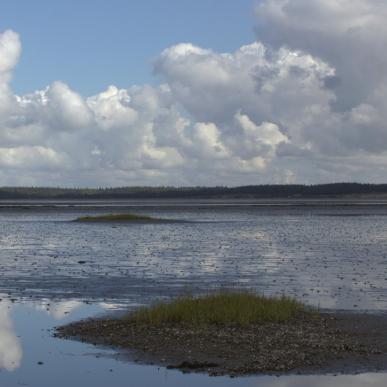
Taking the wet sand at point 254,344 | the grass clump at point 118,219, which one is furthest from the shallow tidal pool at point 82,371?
the grass clump at point 118,219

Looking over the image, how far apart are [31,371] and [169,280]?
15.0m

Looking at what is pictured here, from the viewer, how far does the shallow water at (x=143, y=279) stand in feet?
53.4

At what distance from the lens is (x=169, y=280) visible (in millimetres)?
31375

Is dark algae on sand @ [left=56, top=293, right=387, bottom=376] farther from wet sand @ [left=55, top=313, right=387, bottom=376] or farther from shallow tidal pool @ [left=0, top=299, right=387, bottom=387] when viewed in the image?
shallow tidal pool @ [left=0, top=299, right=387, bottom=387]

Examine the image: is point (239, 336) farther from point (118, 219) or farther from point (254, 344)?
point (118, 219)

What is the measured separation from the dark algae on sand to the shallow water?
2.28 ft

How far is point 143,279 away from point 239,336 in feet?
42.9

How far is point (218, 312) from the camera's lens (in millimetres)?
21031

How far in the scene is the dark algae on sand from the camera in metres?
16.6

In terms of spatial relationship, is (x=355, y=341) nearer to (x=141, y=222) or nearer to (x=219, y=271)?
(x=219, y=271)

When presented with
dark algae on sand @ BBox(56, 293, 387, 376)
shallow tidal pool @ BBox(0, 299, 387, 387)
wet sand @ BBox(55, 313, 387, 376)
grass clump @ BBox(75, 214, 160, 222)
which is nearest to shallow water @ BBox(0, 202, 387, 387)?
shallow tidal pool @ BBox(0, 299, 387, 387)

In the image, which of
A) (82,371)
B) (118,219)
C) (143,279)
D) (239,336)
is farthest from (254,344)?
(118,219)

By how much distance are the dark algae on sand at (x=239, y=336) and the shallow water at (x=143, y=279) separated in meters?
0.69

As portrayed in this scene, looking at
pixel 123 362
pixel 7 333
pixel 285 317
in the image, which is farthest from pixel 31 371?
pixel 285 317
